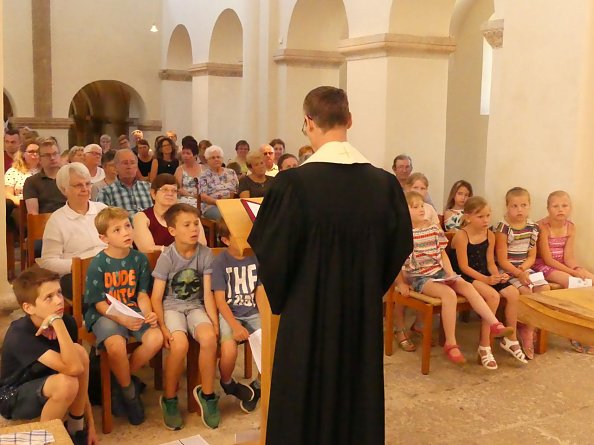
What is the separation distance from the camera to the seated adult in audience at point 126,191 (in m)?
6.77

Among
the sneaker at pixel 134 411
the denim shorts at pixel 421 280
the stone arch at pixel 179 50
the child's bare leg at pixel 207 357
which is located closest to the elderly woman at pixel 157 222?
the child's bare leg at pixel 207 357

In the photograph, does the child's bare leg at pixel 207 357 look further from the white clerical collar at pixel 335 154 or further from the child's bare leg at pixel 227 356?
the white clerical collar at pixel 335 154

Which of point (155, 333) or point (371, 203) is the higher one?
point (371, 203)

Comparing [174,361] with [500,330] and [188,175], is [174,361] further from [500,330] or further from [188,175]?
[188,175]

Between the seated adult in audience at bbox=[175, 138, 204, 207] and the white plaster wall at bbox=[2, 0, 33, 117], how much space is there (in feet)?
23.9

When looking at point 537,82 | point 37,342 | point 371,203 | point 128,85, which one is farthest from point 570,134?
point 128,85

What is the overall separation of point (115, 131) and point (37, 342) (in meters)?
17.5

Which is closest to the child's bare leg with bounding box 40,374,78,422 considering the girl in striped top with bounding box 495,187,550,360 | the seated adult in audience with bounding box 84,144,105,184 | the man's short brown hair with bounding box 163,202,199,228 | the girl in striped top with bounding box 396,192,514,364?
the man's short brown hair with bounding box 163,202,199,228

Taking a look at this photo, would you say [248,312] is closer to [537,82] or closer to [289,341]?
[289,341]

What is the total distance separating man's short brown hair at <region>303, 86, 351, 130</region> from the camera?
3.04m

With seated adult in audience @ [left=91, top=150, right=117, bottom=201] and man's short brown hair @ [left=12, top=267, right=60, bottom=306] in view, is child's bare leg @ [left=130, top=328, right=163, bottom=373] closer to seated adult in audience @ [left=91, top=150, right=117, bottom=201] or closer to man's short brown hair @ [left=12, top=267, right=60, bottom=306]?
man's short brown hair @ [left=12, top=267, right=60, bottom=306]

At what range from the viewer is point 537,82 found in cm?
653

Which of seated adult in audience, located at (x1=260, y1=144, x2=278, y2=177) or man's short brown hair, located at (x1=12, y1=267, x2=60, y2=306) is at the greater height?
seated adult in audience, located at (x1=260, y1=144, x2=278, y2=177)

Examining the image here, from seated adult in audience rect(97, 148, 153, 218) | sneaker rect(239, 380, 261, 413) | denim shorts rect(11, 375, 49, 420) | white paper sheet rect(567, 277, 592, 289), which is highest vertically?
seated adult in audience rect(97, 148, 153, 218)
